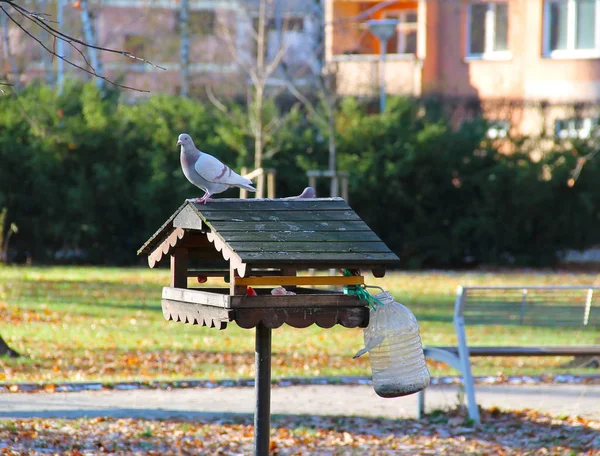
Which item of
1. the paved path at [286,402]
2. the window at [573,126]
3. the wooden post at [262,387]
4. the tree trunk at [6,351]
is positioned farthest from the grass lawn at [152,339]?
the window at [573,126]

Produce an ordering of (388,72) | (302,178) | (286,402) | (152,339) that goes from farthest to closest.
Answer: (388,72) → (302,178) → (152,339) → (286,402)

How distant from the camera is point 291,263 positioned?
4488mm

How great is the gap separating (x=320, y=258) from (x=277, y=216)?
0.43 metres

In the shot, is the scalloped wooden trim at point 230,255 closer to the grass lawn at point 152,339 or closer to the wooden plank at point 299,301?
the wooden plank at point 299,301

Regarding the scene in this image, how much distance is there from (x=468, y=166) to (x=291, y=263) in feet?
55.7

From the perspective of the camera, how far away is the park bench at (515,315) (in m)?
7.63

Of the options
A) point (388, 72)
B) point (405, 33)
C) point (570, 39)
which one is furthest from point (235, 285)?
point (405, 33)

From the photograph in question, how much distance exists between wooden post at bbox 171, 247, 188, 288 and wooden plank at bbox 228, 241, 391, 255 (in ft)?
2.65

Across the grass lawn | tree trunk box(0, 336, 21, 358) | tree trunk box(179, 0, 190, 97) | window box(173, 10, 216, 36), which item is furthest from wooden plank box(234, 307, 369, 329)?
window box(173, 10, 216, 36)

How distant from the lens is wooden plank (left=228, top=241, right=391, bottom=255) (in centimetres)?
450

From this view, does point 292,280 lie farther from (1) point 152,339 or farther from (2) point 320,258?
(1) point 152,339

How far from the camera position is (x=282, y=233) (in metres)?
4.70

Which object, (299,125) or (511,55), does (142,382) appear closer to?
(299,125)

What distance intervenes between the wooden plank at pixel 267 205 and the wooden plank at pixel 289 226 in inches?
5.4
